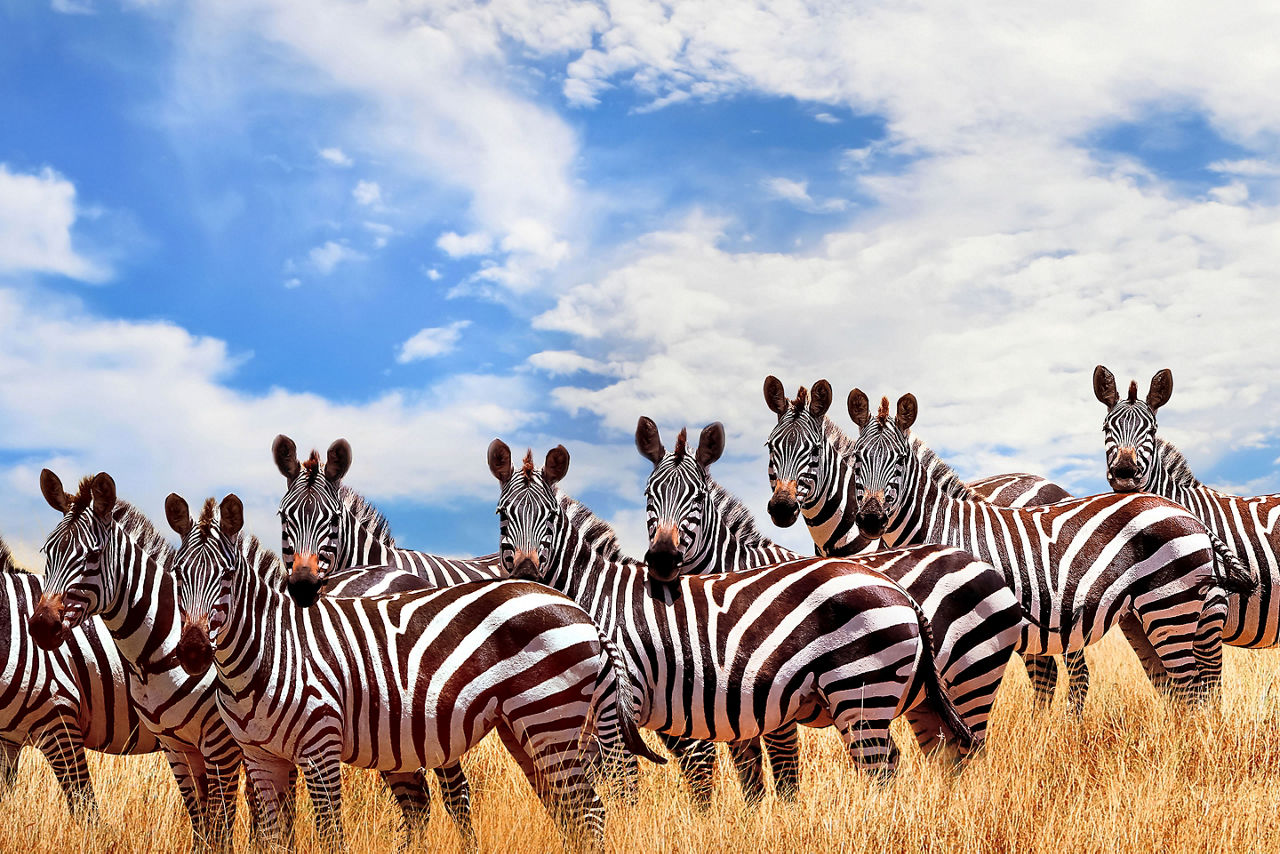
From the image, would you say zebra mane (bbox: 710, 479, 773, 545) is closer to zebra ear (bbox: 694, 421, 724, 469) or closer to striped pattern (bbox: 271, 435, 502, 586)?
zebra ear (bbox: 694, 421, 724, 469)

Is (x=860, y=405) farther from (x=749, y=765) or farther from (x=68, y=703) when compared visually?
(x=68, y=703)

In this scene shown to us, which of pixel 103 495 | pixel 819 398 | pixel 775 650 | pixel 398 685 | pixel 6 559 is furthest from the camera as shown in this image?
pixel 819 398

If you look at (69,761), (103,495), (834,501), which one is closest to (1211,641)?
(834,501)

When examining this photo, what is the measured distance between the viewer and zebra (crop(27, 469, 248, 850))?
6.60 metres

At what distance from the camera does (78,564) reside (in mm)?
6613

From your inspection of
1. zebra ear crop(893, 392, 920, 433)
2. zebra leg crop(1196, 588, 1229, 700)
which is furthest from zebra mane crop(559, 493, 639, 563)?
zebra leg crop(1196, 588, 1229, 700)

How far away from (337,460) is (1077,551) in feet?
23.1

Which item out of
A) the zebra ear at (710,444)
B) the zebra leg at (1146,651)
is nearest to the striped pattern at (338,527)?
the zebra ear at (710,444)

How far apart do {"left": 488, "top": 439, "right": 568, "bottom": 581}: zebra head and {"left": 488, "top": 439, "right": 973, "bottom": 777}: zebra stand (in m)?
0.36

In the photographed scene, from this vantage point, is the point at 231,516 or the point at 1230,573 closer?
the point at 231,516

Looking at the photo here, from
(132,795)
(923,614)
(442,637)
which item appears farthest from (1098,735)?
(132,795)

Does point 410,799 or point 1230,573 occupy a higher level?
point 1230,573

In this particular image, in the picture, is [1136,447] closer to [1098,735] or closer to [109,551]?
[1098,735]

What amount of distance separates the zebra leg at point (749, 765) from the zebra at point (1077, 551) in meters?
2.33
